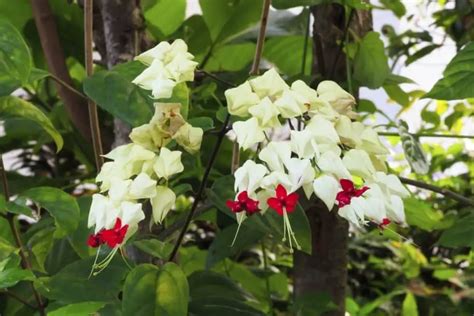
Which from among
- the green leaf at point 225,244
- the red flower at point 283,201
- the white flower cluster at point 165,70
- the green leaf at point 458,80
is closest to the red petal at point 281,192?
the red flower at point 283,201

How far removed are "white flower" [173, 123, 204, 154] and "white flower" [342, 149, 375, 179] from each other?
10 centimetres

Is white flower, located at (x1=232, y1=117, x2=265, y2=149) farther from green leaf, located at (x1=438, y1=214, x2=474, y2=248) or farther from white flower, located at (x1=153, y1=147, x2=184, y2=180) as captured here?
green leaf, located at (x1=438, y1=214, x2=474, y2=248)

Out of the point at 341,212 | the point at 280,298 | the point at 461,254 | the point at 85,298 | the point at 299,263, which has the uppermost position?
the point at 341,212

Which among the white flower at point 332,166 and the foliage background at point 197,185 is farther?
the foliage background at point 197,185

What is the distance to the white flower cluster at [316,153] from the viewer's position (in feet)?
1.27

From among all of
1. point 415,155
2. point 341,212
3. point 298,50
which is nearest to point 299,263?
point 415,155

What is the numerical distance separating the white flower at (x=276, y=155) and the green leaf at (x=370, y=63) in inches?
14.8

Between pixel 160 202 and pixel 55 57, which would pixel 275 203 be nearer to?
pixel 160 202

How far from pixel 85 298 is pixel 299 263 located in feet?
1.16

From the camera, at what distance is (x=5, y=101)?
0.59 m

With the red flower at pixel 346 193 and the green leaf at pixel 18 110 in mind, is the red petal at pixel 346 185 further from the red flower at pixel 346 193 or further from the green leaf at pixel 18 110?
the green leaf at pixel 18 110

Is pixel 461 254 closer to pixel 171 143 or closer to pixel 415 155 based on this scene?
pixel 415 155

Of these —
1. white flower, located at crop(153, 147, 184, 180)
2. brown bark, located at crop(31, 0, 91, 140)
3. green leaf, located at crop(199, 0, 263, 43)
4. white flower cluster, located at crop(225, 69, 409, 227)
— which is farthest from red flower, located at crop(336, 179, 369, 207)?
green leaf, located at crop(199, 0, 263, 43)

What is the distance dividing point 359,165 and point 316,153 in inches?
1.1
